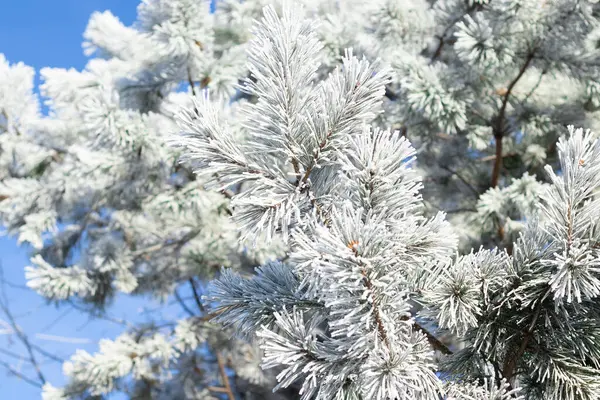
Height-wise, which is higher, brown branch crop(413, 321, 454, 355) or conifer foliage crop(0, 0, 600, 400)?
conifer foliage crop(0, 0, 600, 400)

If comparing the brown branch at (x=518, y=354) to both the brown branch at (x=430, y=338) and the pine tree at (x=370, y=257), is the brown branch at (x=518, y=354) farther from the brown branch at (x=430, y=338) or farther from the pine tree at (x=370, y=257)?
the brown branch at (x=430, y=338)

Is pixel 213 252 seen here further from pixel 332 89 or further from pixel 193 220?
A: pixel 332 89

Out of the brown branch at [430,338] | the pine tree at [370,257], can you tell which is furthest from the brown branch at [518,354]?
the brown branch at [430,338]

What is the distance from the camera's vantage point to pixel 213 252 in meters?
4.34

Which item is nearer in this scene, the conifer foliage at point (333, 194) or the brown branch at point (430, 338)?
the conifer foliage at point (333, 194)

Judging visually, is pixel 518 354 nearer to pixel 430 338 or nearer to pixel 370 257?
pixel 430 338

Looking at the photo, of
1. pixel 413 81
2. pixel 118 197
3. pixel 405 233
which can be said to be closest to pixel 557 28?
pixel 413 81

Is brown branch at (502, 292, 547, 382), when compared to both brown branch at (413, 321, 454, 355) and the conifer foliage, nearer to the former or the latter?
the conifer foliage

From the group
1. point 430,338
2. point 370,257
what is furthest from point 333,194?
point 430,338

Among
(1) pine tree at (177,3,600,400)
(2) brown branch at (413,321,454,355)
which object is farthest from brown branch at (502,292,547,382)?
(2) brown branch at (413,321,454,355)

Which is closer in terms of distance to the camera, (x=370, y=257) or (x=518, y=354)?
(x=370, y=257)

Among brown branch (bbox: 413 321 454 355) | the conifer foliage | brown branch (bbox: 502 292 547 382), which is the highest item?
the conifer foliage

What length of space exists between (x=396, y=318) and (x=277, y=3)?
428 cm

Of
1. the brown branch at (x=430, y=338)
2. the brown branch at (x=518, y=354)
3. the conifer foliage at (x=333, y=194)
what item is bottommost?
the brown branch at (x=518, y=354)
